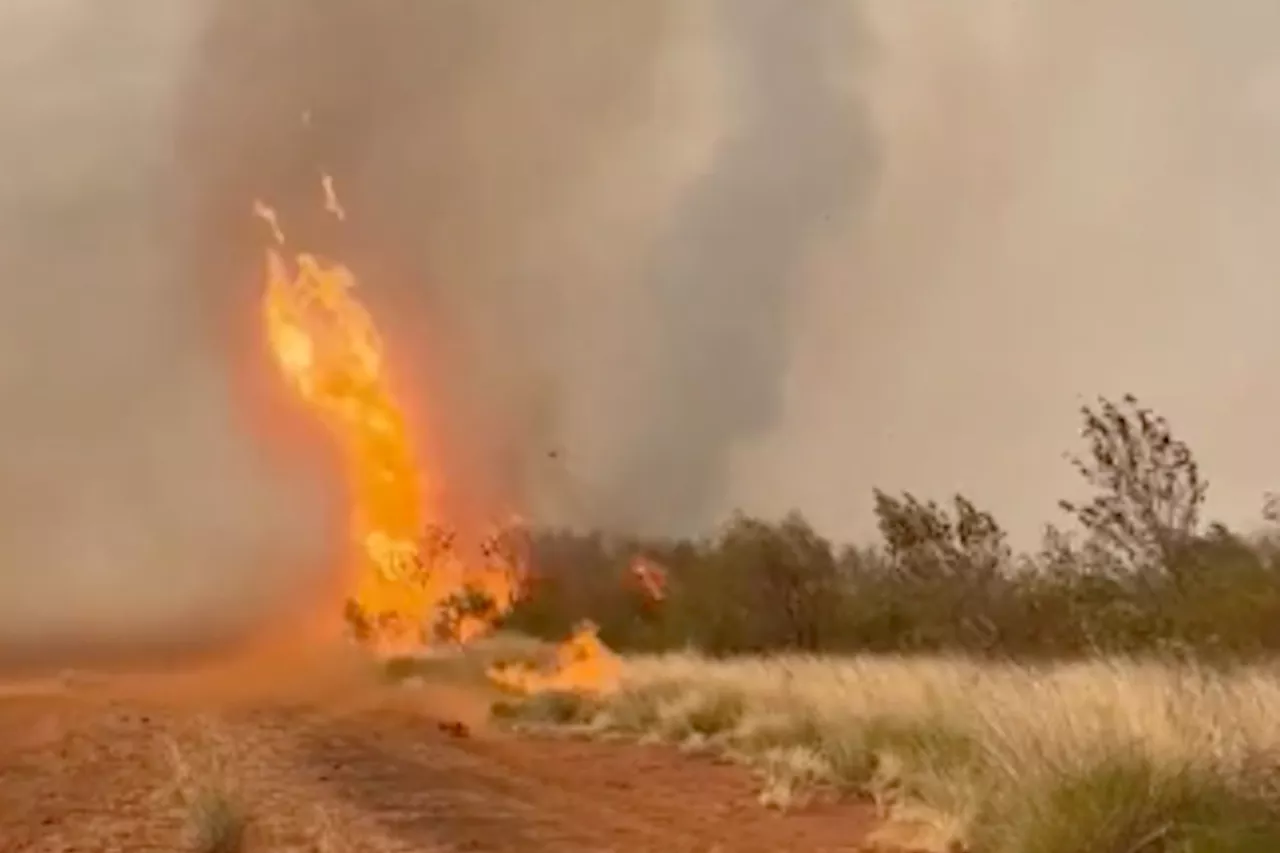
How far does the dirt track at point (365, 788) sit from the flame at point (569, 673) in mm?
7783

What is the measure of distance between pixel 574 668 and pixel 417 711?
9.55 metres

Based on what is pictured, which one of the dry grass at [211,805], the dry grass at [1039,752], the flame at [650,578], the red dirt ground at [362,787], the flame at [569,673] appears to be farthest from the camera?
the flame at [650,578]

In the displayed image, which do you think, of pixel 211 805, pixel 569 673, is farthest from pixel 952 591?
pixel 211 805

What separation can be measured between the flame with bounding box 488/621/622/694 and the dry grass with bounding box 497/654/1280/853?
878 centimetres

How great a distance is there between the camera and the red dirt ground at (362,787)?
11.9 m

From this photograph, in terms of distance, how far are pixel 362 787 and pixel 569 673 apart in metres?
19.7

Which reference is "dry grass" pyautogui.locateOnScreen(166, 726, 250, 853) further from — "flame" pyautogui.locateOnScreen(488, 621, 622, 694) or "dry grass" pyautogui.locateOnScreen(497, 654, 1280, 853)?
"flame" pyautogui.locateOnScreen(488, 621, 622, 694)

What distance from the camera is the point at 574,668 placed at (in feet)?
115

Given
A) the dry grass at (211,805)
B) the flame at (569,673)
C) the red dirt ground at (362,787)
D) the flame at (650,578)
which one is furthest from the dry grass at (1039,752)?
the flame at (650,578)

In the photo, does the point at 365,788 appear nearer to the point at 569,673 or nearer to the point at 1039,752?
the point at 1039,752

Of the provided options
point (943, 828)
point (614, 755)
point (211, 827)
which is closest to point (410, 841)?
point (211, 827)

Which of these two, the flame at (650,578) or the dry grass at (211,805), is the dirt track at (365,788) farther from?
the flame at (650,578)

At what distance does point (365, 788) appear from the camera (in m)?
15.0

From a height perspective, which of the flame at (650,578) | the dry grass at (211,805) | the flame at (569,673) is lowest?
the dry grass at (211,805)
